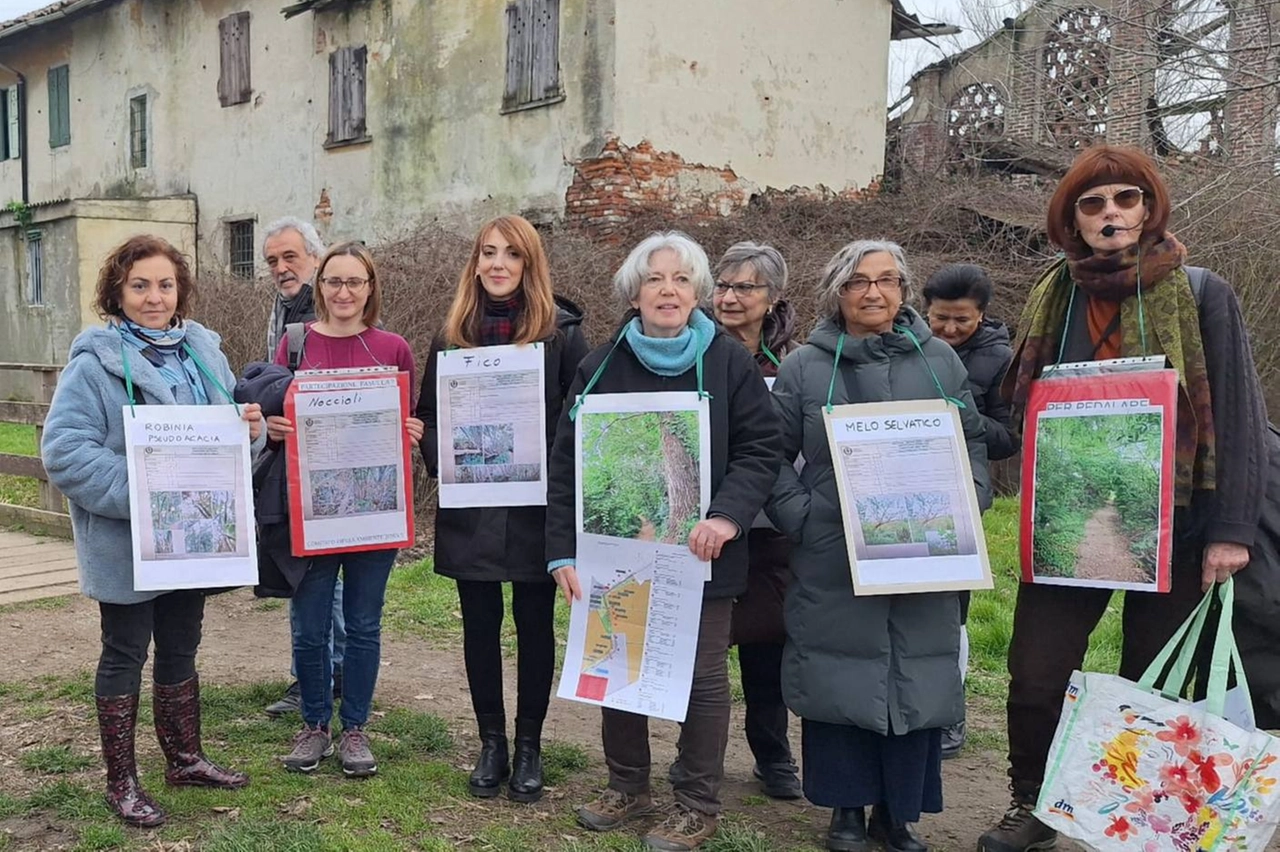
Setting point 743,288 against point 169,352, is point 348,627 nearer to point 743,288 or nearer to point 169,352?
point 169,352

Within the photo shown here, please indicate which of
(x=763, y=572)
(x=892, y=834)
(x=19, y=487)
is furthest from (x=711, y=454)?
(x=19, y=487)

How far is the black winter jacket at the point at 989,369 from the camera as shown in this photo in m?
4.17

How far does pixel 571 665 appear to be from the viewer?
142 inches

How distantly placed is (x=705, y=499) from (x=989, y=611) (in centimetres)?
357

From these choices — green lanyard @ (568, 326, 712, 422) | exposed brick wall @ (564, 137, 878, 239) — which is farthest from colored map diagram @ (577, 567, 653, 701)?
exposed brick wall @ (564, 137, 878, 239)

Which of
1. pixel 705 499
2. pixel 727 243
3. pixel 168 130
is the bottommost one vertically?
pixel 705 499

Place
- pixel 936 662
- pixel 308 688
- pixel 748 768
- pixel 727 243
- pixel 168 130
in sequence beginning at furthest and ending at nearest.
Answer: pixel 168 130 < pixel 727 243 < pixel 748 768 < pixel 308 688 < pixel 936 662

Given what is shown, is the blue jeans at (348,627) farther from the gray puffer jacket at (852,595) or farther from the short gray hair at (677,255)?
the gray puffer jacket at (852,595)

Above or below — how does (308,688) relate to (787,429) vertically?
below

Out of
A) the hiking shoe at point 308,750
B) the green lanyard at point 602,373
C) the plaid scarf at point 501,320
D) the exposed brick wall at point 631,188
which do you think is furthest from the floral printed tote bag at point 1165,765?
the exposed brick wall at point 631,188

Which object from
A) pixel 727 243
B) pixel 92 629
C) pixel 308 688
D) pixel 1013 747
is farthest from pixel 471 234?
pixel 1013 747

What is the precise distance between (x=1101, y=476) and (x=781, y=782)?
67.0 inches

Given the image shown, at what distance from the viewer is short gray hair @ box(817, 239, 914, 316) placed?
3.53 m

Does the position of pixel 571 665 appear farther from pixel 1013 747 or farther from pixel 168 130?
pixel 168 130
